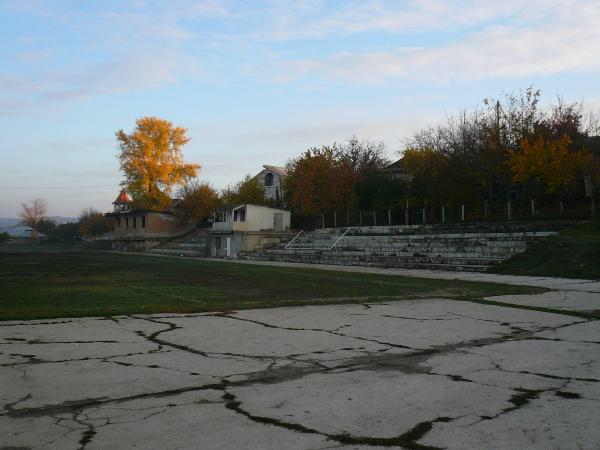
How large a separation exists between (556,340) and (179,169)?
57.3 m

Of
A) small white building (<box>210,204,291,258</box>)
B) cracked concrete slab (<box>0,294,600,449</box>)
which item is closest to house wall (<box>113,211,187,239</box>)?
small white building (<box>210,204,291,258</box>)

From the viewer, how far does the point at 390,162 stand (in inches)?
2311

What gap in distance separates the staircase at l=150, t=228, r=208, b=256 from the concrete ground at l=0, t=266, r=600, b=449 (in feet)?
124

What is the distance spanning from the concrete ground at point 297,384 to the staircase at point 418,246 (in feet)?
51.0

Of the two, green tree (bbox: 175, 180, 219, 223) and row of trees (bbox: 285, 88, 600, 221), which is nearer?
row of trees (bbox: 285, 88, 600, 221)

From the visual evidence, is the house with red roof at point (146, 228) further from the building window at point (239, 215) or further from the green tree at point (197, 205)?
the building window at point (239, 215)

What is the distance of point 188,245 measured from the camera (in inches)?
1939

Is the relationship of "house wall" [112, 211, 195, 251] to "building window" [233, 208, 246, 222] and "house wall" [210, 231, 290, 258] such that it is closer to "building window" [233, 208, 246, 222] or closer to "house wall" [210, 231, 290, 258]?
"house wall" [210, 231, 290, 258]

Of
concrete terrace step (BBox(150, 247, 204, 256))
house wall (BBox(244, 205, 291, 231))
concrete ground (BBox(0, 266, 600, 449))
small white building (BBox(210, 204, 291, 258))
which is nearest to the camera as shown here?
concrete ground (BBox(0, 266, 600, 449))

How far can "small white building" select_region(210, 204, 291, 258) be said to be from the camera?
4047cm

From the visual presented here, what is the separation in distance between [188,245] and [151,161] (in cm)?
1437

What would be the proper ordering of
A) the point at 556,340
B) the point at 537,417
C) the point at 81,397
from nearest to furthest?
the point at 537,417, the point at 81,397, the point at 556,340

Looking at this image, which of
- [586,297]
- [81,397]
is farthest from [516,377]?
[586,297]

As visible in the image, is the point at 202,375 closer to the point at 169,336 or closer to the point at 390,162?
the point at 169,336
